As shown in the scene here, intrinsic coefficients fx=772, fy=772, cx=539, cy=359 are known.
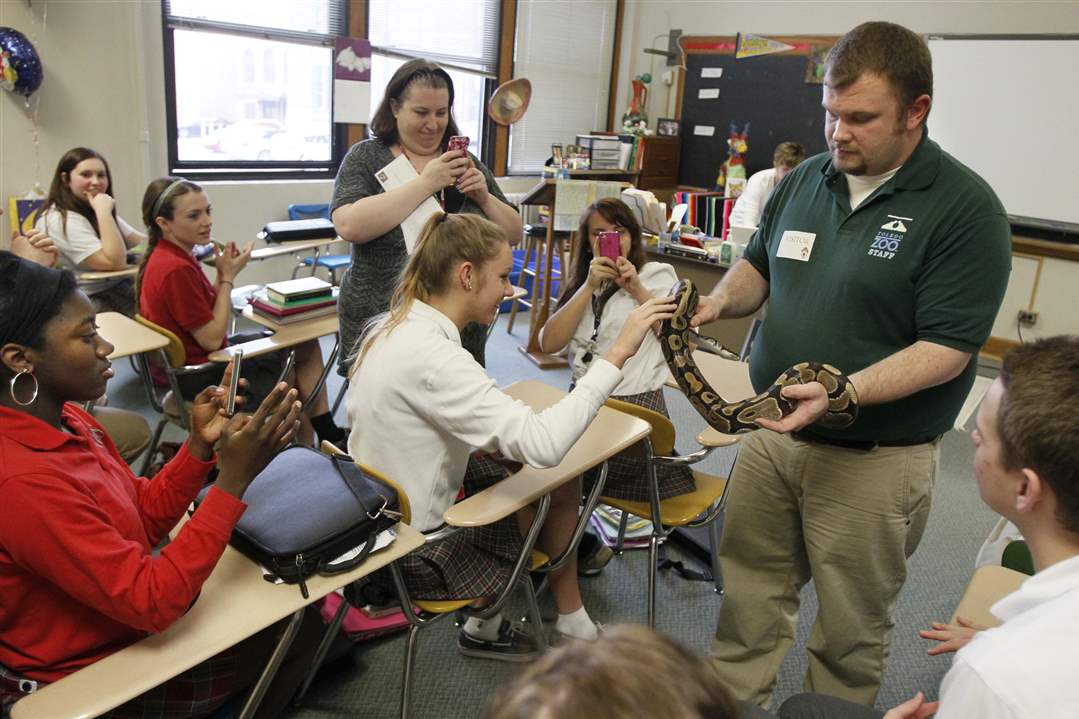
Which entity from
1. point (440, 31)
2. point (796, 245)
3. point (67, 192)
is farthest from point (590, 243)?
point (440, 31)

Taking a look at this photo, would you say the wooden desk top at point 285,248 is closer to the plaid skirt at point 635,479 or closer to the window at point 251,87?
the window at point 251,87

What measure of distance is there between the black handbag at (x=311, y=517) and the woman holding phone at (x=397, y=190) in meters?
0.91

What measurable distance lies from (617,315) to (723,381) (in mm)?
491

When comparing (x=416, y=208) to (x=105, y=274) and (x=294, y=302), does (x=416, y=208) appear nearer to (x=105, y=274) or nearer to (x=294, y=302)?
(x=294, y=302)

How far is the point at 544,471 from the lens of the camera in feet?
6.14

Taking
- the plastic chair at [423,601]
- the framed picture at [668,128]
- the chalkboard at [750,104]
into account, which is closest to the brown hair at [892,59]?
the plastic chair at [423,601]

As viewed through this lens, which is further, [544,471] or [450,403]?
[544,471]

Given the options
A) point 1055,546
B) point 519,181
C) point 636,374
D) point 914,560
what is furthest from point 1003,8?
point 1055,546

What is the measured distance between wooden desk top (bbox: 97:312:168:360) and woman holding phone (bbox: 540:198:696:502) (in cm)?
140

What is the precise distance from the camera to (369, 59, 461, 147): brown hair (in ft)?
8.09

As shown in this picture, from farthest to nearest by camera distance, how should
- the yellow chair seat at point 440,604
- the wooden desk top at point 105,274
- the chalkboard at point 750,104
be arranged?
the chalkboard at point 750,104, the wooden desk top at point 105,274, the yellow chair seat at point 440,604

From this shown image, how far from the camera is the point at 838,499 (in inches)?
72.2

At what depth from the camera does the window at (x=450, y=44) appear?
618 centimetres

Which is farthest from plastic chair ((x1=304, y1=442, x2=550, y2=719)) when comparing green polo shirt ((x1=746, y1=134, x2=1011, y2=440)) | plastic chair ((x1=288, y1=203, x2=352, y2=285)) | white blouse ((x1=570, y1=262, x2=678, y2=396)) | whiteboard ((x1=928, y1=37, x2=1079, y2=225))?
whiteboard ((x1=928, y1=37, x2=1079, y2=225))
